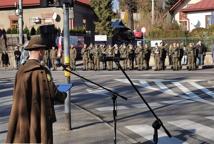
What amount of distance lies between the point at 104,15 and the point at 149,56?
20.6m

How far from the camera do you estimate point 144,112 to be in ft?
49.1

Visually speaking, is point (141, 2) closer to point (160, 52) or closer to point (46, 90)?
point (160, 52)

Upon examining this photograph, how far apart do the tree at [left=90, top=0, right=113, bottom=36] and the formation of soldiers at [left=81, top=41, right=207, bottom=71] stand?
60.9ft

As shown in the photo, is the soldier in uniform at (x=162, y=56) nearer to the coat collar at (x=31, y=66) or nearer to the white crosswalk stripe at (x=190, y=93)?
the white crosswalk stripe at (x=190, y=93)

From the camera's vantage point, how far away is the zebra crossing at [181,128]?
10945mm

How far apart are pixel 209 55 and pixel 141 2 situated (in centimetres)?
3990

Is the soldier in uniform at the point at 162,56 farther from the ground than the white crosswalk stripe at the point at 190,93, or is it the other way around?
the soldier in uniform at the point at 162,56

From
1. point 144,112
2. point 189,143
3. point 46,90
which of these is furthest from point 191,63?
point 46,90

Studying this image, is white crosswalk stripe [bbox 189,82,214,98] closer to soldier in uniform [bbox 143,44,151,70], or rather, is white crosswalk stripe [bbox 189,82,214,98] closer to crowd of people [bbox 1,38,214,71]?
crowd of people [bbox 1,38,214,71]

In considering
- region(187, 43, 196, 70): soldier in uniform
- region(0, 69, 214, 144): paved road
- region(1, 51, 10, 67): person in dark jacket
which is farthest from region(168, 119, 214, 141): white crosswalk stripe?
region(1, 51, 10, 67): person in dark jacket

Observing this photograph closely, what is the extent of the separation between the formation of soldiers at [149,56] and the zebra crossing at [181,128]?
20945mm

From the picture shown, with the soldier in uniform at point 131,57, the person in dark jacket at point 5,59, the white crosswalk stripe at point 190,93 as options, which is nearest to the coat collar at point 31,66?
the white crosswalk stripe at point 190,93

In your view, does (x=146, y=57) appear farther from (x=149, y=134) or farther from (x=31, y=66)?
(x=31, y=66)

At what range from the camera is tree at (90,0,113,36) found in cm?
5575
